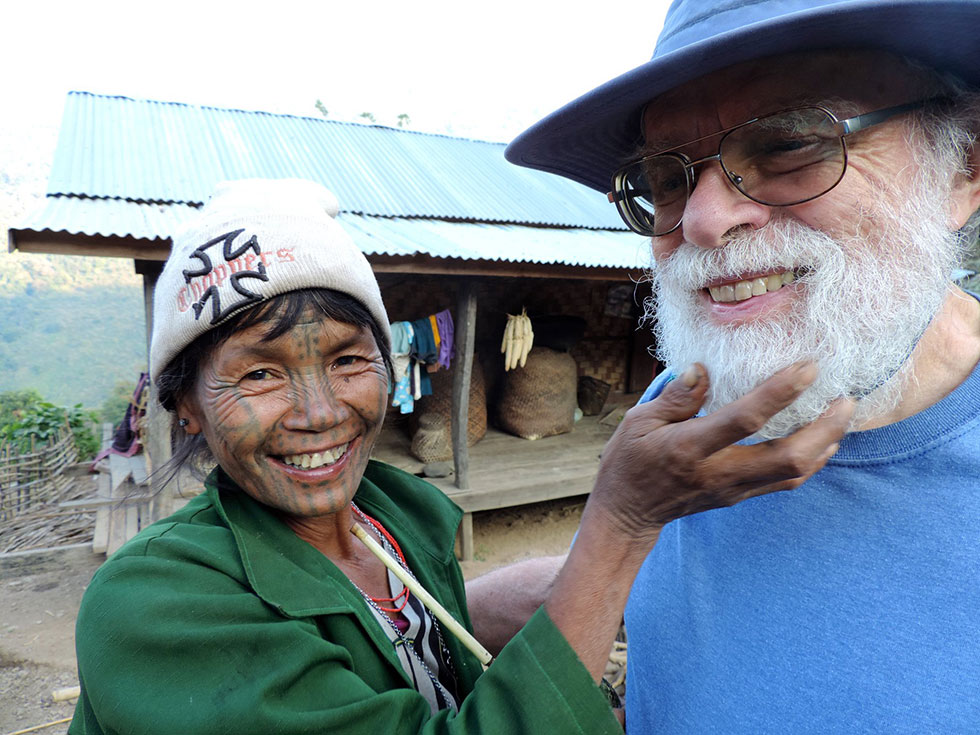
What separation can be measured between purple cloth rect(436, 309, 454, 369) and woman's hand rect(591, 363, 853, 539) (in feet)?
17.9

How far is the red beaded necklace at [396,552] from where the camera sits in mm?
1508

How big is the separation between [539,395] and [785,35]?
22.7 ft

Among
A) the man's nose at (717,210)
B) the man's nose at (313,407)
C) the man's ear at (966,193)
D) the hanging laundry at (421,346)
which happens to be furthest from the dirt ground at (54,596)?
the man's ear at (966,193)

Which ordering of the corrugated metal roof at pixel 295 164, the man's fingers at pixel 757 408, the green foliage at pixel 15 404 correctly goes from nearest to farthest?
the man's fingers at pixel 757 408 → the corrugated metal roof at pixel 295 164 → the green foliage at pixel 15 404

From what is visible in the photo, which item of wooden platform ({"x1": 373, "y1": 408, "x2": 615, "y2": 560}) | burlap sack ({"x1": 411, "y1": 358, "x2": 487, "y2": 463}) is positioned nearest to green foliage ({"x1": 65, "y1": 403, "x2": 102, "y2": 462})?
wooden platform ({"x1": 373, "y1": 408, "x2": 615, "y2": 560})

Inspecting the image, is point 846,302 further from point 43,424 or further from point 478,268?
point 43,424

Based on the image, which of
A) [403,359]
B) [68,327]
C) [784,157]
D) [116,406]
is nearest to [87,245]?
[403,359]

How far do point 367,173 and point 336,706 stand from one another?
751 cm

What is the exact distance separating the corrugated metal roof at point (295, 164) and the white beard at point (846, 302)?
587 cm

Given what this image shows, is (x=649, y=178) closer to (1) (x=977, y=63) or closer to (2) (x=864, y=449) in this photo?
(1) (x=977, y=63)

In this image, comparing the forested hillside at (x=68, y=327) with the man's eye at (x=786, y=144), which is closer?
the man's eye at (x=786, y=144)

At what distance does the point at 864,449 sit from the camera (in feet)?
3.84

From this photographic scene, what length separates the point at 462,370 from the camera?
6.32 metres

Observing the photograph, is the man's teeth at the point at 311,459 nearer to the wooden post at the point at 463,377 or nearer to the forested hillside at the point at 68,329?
the wooden post at the point at 463,377
